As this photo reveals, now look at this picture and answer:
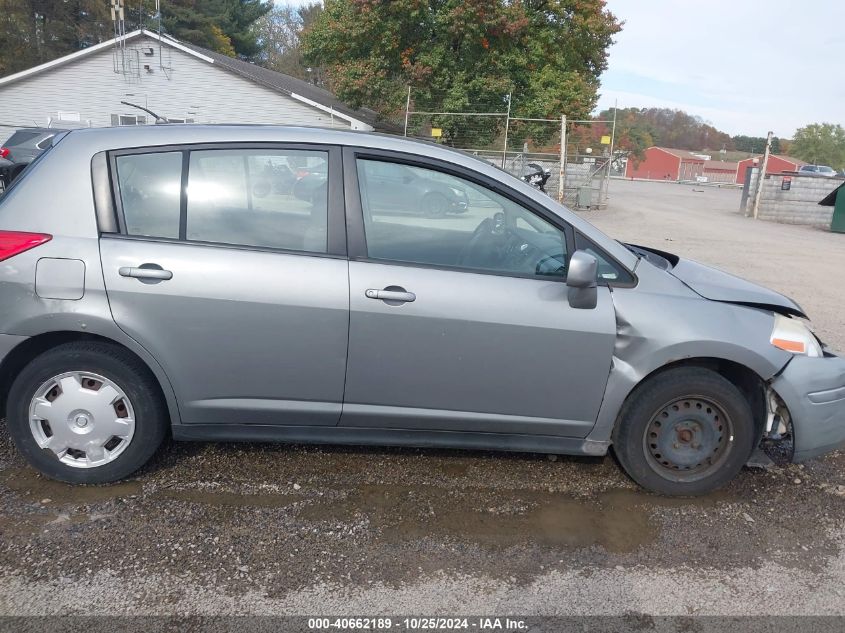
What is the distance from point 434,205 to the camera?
3.37 m

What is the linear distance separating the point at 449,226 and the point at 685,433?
1616mm

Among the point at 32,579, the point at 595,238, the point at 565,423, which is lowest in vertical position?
the point at 32,579

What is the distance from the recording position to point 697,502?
3.41 metres

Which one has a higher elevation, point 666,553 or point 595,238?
point 595,238

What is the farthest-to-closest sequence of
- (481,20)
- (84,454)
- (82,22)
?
(82,22) < (481,20) < (84,454)

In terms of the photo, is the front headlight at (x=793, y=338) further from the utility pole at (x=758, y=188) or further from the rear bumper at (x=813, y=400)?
the utility pole at (x=758, y=188)

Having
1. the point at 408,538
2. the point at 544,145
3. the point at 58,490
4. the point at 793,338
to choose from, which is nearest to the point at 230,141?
the point at 58,490

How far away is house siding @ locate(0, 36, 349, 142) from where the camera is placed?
2536cm

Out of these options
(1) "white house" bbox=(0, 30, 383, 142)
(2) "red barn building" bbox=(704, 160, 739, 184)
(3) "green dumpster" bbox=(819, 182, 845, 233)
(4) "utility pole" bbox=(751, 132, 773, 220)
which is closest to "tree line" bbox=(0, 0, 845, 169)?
(1) "white house" bbox=(0, 30, 383, 142)

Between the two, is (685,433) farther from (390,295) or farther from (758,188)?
(758,188)

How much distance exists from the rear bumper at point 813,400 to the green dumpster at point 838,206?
683 inches

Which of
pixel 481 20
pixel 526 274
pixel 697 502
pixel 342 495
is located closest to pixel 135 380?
pixel 342 495

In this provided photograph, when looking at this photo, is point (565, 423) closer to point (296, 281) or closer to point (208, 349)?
point (296, 281)

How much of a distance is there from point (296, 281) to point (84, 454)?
1374 millimetres
